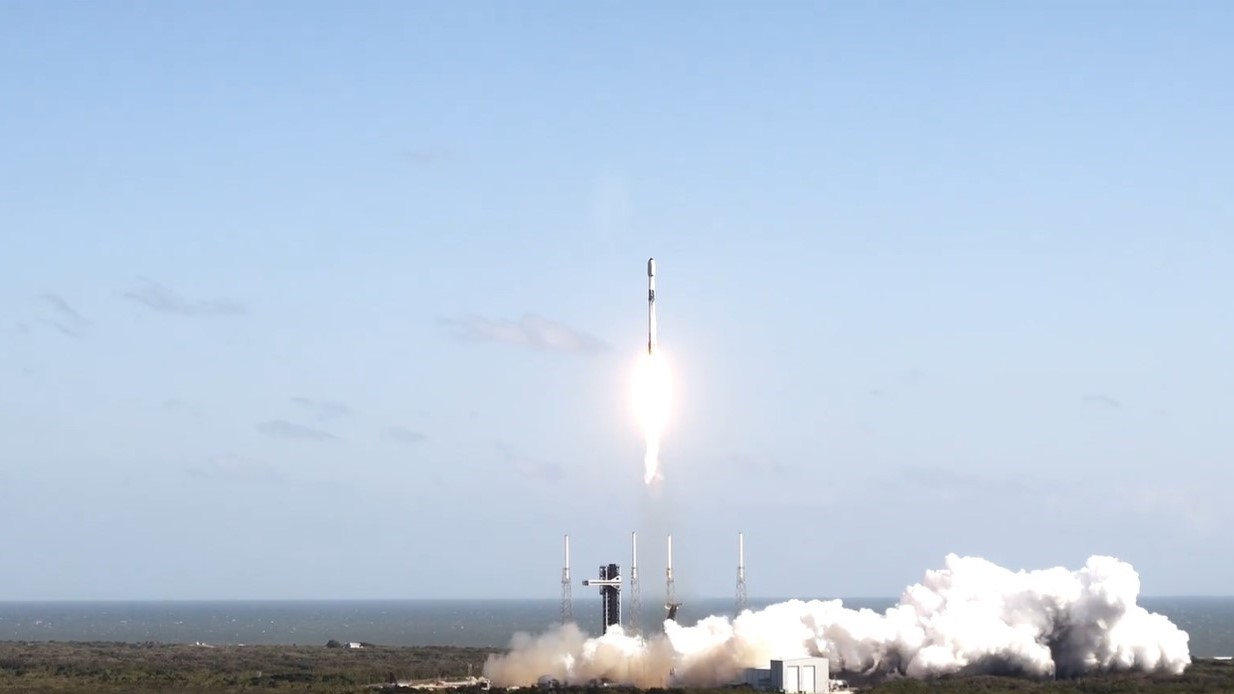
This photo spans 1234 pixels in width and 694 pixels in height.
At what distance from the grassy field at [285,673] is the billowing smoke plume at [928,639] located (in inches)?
78.6

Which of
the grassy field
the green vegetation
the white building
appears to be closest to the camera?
the white building

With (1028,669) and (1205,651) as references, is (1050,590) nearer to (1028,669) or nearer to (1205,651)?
(1028,669)

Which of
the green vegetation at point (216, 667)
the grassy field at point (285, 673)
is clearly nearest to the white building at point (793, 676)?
the grassy field at point (285, 673)

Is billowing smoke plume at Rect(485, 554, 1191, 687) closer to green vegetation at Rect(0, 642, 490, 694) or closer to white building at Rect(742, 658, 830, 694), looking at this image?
white building at Rect(742, 658, 830, 694)

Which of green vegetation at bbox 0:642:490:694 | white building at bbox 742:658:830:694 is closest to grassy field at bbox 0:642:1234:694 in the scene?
green vegetation at bbox 0:642:490:694

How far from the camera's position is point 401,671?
370ft

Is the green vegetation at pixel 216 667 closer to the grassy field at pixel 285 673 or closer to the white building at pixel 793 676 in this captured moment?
the grassy field at pixel 285 673

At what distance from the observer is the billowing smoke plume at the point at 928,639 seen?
89125 mm

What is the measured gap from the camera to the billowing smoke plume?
292 feet

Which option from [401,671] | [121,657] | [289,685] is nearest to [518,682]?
[289,685]

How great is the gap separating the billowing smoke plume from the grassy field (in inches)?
78.6

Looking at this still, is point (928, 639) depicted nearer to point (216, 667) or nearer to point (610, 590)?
point (610, 590)

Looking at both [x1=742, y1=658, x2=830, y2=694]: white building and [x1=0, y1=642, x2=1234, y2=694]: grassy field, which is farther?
[x1=0, y1=642, x2=1234, y2=694]: grassy field

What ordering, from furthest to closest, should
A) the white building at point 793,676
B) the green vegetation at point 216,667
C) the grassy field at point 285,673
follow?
1. the green vegetation at point 216,667
2. the grassy field at point 285,673
3. the white building at point 793,676
